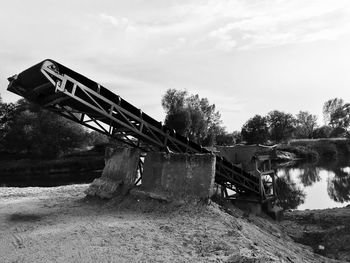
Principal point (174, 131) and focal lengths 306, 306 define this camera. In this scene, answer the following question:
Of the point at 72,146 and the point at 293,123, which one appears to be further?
the point at 293,123

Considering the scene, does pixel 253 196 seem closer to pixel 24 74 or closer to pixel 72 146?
pixel 24 74

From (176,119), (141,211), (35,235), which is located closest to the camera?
(35,235)

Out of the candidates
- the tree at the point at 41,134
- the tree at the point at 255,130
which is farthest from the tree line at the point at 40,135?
the tree at the point at 255,130

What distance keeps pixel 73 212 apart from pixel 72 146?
156 feet

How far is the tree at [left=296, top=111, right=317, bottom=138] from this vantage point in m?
109

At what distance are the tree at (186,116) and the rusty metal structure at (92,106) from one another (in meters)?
46.1

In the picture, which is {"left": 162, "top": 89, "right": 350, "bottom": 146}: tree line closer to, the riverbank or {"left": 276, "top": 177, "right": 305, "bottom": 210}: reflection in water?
{"left": 276, "top": 177, "right": 305, "bottom": 210}: reflection in water

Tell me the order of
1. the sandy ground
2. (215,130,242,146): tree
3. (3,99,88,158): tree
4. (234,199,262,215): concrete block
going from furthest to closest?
(215,130,242,146): tree < (3,99,88,158): tree < (234,199,262,215): concrete block < the sandy ground

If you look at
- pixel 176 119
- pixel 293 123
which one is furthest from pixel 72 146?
pixel 293 123

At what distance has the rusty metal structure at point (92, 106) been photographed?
29.2 ft

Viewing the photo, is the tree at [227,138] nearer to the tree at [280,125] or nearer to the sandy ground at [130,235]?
the tree at [280,125]

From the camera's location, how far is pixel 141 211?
9.88 metres

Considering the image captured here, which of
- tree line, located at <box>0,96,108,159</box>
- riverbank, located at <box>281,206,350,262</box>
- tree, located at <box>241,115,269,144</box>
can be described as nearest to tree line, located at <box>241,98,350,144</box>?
tree, located at <box>241,115,269,144</box>

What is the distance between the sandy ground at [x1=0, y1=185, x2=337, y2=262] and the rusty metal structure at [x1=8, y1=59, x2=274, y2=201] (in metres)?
2.45
